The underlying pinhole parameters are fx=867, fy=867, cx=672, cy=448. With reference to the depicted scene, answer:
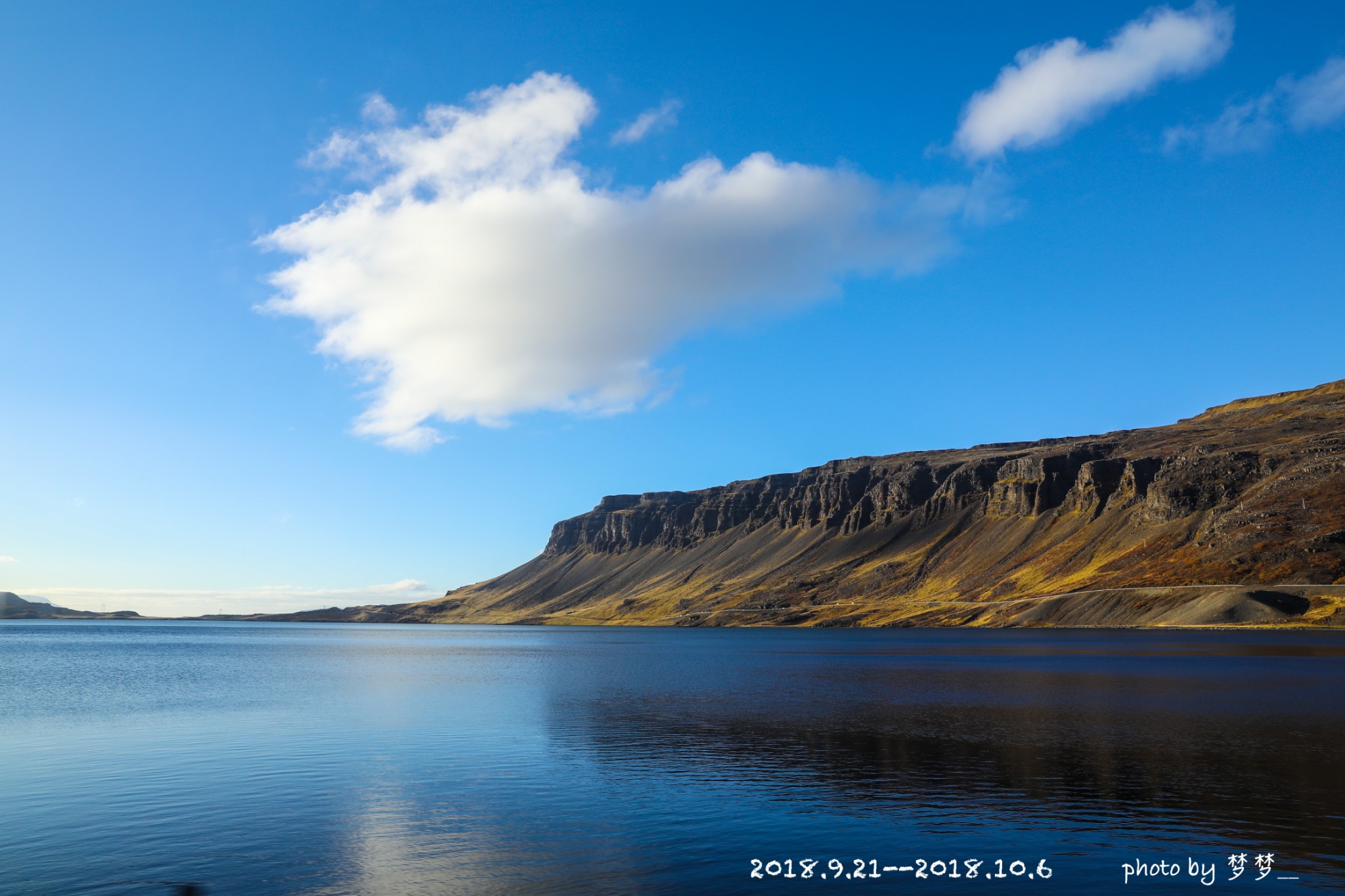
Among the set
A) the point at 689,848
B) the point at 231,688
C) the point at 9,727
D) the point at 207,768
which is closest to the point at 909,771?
the point at 689,848

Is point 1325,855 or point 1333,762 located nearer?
point 1325,855

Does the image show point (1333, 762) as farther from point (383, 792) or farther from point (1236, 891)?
point (383, 792)

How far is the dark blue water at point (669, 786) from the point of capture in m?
24.8

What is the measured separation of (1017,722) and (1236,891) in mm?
31465

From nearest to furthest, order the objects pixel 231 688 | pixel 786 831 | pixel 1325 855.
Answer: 1. pixel 1325 855
2. pixel 786 831
3. pixel 231 688

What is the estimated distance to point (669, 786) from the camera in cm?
3625

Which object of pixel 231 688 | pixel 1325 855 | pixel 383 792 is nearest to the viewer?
pixel 1325 855

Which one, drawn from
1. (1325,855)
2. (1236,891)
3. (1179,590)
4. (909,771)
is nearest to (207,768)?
(909,771)

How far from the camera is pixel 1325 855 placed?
25000mm

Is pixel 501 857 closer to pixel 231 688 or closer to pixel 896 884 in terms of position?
pixel 896 884

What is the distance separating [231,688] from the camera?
79875mm

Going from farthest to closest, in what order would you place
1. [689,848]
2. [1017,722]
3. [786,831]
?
[1017,722]
[786,831]
[689,848]

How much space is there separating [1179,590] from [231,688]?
186 metres

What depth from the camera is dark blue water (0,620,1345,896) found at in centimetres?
2484
